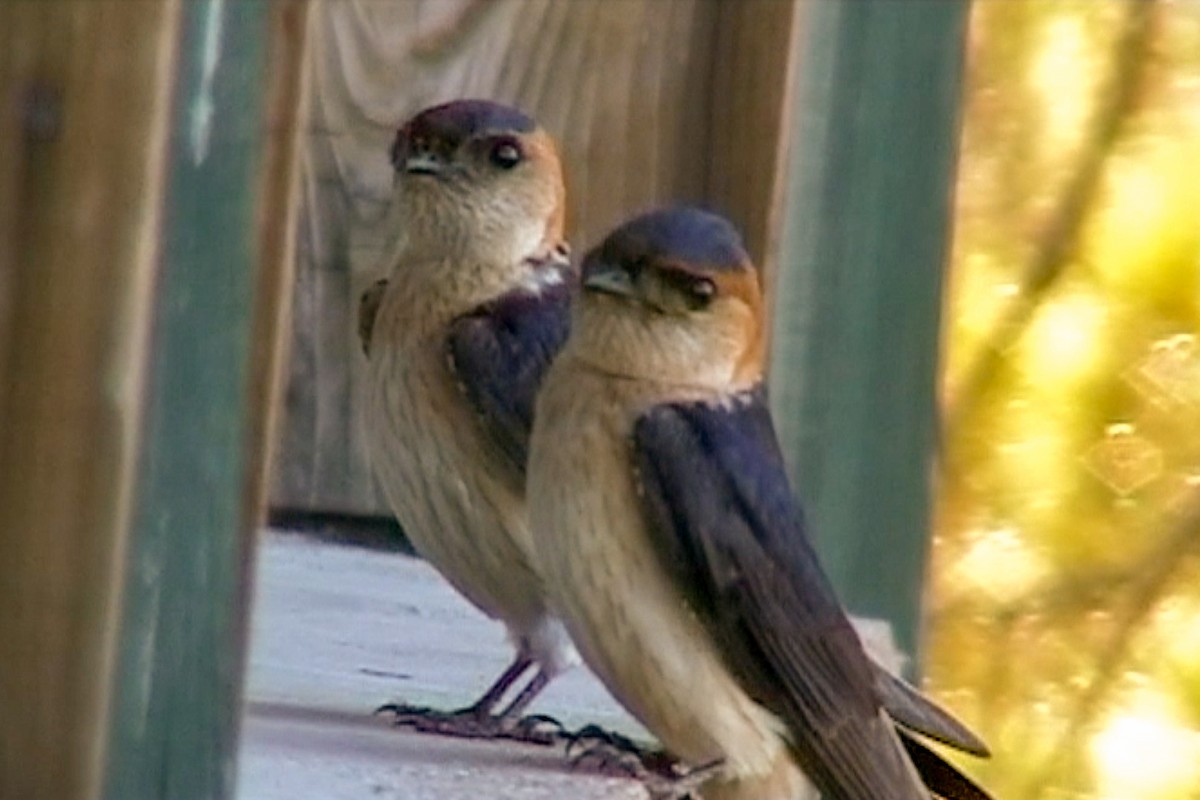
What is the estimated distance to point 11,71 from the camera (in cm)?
135

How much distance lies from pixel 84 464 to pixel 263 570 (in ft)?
5.32

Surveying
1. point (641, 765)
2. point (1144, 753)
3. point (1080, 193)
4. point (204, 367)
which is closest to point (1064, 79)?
point (1080, 193)

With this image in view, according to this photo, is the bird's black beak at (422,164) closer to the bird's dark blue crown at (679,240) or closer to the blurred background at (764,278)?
the blurred background at (764,278)

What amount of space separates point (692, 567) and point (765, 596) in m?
0.06

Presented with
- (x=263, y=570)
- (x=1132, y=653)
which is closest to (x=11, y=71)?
(x=263, y=570)

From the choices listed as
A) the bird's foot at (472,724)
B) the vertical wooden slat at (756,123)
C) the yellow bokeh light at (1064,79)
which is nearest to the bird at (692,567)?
the bird's foot at (472,724)

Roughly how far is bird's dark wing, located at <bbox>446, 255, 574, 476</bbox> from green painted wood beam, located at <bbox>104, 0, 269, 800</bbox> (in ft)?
3.21

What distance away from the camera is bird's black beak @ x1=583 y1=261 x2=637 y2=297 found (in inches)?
Answer: 89.3

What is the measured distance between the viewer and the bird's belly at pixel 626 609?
2.23 m

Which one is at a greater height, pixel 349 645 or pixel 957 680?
pixel 349 645

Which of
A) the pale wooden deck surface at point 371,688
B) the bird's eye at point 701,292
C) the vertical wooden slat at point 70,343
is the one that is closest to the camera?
the vertical wooden slat at point 70,343

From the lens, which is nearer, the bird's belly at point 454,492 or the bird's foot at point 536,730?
the bird's foot at point 536,730

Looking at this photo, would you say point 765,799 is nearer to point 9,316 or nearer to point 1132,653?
point 9,316

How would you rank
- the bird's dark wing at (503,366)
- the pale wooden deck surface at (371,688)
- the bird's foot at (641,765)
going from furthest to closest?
the bird's dark wing at (503,366) → the bird's foot at (641,765) → the pale wooden deck surface at (371,688)
